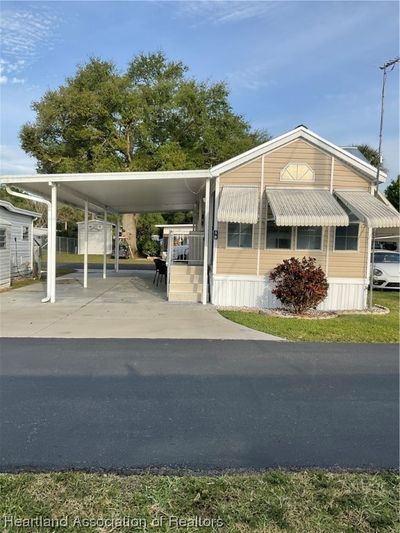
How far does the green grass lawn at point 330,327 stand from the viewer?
7.88 m

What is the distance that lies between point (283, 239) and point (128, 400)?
7617 mm

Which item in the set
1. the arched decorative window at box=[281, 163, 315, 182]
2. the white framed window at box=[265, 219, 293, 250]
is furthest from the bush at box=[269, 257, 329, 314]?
the arched decorative window at box=[281, 163, 315, 182]

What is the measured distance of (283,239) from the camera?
11391 millimetres

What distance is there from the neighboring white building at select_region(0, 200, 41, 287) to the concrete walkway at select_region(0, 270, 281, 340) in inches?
76.6

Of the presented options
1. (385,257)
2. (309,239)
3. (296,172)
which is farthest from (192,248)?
(385,257)

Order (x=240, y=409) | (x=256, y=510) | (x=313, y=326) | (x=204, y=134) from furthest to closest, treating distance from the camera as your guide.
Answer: (x=204, y=134)
(x=313, y=326)
(x=240, y=409)
(x=256, y=510)

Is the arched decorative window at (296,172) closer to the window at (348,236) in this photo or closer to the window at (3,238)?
the window at (348,236)

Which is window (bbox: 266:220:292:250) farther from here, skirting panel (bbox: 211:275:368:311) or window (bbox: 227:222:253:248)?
skirting panel (bbox: 211:275:368:311)

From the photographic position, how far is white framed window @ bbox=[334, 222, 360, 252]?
1133 cm

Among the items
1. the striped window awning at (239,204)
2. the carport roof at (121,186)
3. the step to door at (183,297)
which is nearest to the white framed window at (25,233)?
the carport roof at (121,186)

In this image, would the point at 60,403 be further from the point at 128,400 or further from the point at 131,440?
the point at 131,440

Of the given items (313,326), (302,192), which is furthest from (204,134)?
(313,326)

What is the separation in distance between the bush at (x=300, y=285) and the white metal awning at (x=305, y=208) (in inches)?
41.7

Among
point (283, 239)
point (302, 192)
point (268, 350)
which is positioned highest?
point (302, 192)
